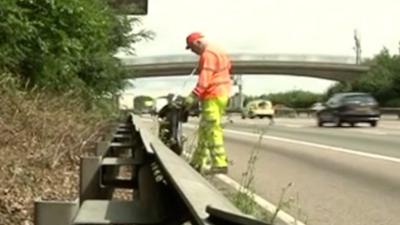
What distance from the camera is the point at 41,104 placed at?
11.5 meters

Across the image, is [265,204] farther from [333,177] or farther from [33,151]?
[333,177]

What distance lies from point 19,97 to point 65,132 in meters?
1.20

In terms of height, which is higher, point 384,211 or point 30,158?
point 30,158

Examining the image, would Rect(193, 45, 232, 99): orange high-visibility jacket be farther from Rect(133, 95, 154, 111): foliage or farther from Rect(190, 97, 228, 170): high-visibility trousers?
Rect(133, 95, 154, 111): foliage

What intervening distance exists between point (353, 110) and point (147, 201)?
35.8 m

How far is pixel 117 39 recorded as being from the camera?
29062 millimetres

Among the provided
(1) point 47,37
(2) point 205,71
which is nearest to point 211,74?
(2) point 205,71

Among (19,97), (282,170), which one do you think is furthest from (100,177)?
(282,170)

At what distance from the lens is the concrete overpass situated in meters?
82.3

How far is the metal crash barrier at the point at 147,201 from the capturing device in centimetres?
→ 367

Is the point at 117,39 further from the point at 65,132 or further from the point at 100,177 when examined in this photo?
the point at 100,177

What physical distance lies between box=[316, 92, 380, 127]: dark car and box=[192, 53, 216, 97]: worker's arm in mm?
28730

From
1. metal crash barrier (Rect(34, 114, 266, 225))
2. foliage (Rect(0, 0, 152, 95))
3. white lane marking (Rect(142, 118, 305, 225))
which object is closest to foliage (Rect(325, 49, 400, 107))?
foliage (Rect(0, 0, 152, 95))

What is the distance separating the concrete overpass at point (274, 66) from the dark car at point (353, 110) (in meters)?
38.9
